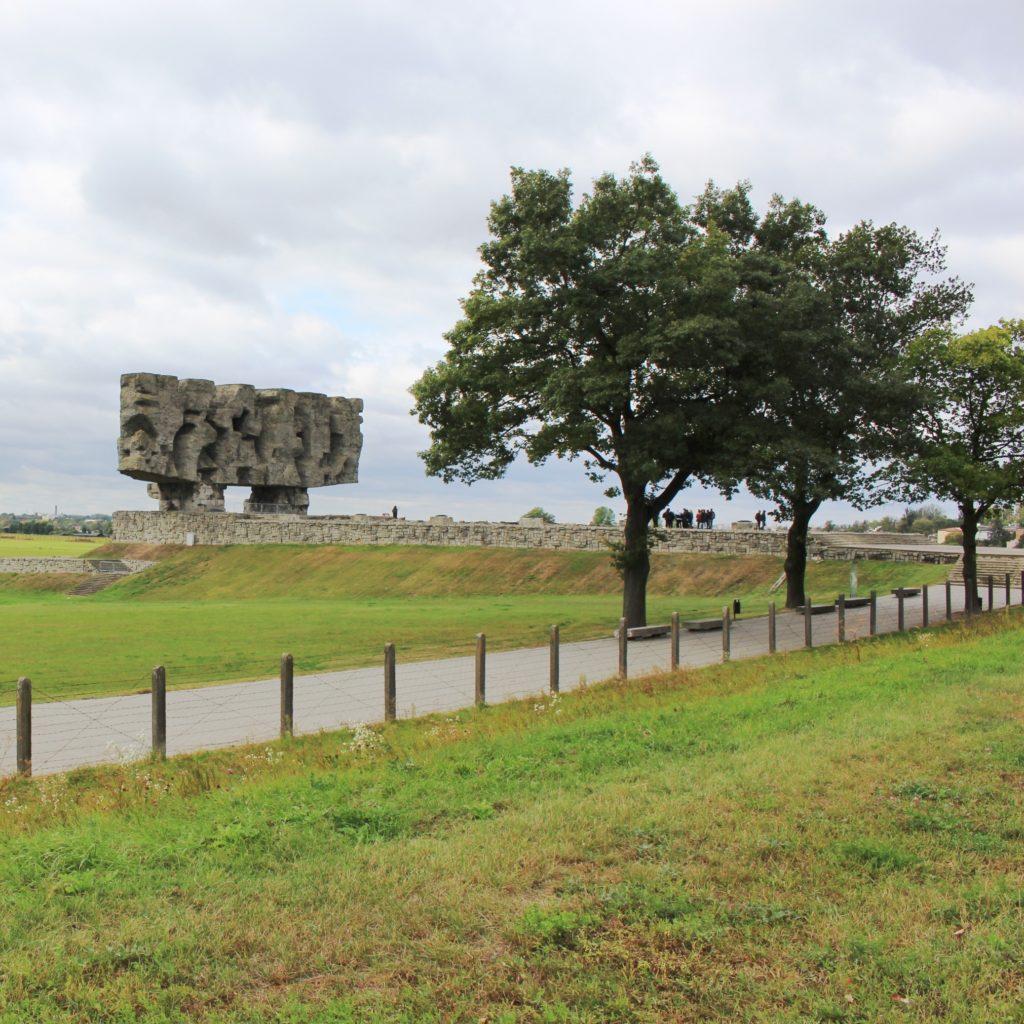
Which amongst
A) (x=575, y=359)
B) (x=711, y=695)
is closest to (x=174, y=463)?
(x=575, y=359)

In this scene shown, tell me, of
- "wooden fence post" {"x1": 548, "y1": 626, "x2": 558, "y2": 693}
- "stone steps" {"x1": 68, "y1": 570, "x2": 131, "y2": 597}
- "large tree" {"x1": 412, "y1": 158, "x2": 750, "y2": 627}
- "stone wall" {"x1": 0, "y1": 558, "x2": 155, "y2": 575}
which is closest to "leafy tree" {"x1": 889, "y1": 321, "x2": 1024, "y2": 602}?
"large tree" {"x1": 412, "y1": 158, "x2": 750, "y2": 627}

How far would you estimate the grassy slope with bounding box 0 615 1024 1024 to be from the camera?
13.4ft

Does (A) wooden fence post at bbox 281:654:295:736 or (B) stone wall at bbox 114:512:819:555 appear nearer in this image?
(A) wooden fence post at bbox 281:654:295:736

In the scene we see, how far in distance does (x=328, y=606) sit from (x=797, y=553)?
641 inches

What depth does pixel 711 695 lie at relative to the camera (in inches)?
485

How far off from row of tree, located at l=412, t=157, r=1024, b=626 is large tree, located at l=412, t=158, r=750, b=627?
0.05m

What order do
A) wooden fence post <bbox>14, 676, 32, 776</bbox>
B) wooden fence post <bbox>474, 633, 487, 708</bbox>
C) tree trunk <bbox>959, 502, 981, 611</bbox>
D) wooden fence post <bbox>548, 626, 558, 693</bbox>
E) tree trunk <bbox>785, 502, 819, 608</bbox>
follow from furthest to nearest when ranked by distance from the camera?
tree trunk <bbox>785, 502, 819, 608</bbox> < tree trunk <bbox>959, 502, 981, 611</bbox> < wooden fence post <bbox>548, 626, 558, 693</bbox> < wooden fence post <bbox>474, 633, 487, 708</bbox> < wooden fence post <bbox>14, 676, 32, 776</bbox>

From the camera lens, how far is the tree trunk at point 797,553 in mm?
27938

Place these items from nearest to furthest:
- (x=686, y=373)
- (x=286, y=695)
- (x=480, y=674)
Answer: (x=286, y=695) → (x=480, y=674) → (x=686, y=373)

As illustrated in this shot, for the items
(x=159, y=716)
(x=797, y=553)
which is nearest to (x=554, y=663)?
(x=159, y=716)

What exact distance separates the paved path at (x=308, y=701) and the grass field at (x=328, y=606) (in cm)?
150

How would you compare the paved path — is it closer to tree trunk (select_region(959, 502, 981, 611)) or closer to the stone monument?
tree trunk (select_region(959, 502, 981, 611))

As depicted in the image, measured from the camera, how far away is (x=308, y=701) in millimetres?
13453

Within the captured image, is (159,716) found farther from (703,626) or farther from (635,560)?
(703,626)
